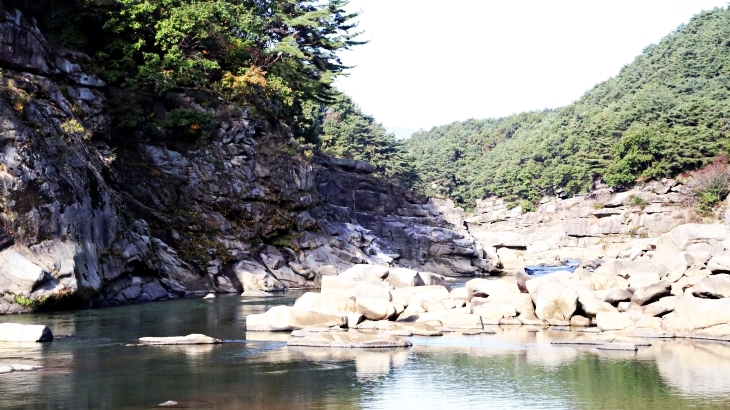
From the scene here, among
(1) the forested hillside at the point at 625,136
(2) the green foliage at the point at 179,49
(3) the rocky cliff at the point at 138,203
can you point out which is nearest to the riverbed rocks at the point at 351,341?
(3) the rocky cliff at the point at 138,203

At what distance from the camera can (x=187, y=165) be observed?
47.6 meters

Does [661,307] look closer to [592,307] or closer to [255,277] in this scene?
[592,307]

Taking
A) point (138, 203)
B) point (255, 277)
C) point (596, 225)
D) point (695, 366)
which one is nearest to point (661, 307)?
point (695, 366)

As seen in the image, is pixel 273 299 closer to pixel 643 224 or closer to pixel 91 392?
pixel 91 392

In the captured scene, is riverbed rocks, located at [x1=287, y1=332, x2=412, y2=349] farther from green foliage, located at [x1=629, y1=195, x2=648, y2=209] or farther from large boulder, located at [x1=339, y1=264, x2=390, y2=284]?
green foliage, located at [x1=629, y1=195, x2=648, y2=209]

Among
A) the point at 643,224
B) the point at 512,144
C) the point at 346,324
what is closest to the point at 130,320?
the point at 346,324

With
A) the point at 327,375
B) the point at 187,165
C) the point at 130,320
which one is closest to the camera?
the point at 327,375

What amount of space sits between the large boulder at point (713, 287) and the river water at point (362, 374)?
15.7 ft

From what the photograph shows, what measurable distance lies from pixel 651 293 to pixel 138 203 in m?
27.7

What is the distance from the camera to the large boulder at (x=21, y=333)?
2277 cm

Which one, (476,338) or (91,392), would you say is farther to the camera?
(476,338)

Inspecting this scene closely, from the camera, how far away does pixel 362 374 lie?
60.7 feet

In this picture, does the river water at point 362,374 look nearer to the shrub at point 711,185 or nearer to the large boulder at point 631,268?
the large boulder at point 631,268

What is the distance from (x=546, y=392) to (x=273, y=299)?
2362cm
